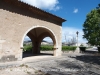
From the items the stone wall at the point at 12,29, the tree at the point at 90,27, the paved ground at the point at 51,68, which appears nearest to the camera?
the paved ground at the point at 51,68

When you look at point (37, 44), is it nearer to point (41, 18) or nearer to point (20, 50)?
point (41, 18)

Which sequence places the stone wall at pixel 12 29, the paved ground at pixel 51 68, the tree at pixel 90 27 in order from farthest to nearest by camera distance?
the tree at pixel 90 27, the stone wall at pixel 12 29, the paved ground at pixel 51 68

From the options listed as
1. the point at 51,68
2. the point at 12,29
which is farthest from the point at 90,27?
the point at 51,68

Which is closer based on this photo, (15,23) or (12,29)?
(12,29)

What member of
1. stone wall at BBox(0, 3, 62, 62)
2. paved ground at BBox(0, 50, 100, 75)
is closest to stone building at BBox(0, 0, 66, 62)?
stone wall at BBox(0, 3, 62, 62)

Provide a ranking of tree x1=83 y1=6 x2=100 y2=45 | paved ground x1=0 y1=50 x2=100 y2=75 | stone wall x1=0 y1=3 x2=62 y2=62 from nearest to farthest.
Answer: paved ground x1=0 y1=50 x2=100 y2=75 < stone wall x1=0 y1=3 x2=62 y2=62 < tree x1=83 y1=6 x2=100 y2=45

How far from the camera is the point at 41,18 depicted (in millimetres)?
13000

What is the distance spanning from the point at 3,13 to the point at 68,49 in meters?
18.3

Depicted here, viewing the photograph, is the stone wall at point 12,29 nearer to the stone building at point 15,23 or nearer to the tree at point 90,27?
the stone building at point 15,23

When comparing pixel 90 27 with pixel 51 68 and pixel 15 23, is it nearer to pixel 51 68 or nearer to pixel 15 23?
pixel 15 23

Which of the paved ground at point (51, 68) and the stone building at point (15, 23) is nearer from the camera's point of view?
the paved ground at point (51, 68)

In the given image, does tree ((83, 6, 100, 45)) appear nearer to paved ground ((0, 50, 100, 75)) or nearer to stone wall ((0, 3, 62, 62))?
paved ground ((0, 50, 100, 75))

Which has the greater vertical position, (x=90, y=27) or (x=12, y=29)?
(x=90, y=27)

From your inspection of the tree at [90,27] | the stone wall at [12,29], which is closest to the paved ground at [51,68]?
the stone wall at [12,29]
